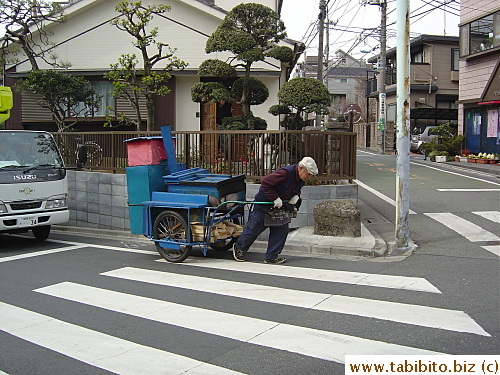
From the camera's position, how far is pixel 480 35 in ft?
75.6

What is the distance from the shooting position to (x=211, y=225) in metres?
7.92

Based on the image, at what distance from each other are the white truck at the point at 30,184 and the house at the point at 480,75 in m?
18.7

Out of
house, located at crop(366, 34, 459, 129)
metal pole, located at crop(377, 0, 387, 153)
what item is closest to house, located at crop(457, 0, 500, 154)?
metal pole, located at crop(377, 0, 387, 153)

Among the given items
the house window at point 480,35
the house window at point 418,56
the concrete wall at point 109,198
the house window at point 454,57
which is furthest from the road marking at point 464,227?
the house window at point 418,56

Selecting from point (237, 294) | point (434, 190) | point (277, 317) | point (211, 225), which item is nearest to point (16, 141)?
point (211, 225)

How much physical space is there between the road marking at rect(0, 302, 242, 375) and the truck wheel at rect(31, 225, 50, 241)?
215 inches

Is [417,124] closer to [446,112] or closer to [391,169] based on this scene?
[446,112]

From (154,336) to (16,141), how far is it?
23.5 feet

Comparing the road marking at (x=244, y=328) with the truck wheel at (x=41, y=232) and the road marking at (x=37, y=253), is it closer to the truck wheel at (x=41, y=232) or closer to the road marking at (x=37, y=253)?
the road marking at (x=37, y=253)

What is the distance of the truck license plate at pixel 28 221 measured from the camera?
9.61 metres

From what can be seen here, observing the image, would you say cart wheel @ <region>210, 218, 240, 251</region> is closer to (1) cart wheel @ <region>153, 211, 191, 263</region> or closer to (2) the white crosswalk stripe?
(1) cart wheel @ <region>153, 211, 191, 263</region>

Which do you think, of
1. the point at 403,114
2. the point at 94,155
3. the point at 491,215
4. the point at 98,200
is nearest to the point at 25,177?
the point at 98,200

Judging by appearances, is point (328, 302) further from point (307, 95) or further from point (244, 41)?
point (244, 41)

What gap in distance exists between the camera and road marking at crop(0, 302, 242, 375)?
412 centimetres
